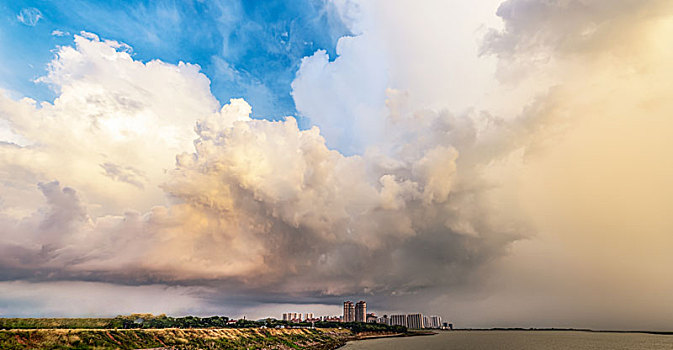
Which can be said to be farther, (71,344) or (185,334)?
(185,334)

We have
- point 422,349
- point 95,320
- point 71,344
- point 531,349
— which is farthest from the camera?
point 531,349

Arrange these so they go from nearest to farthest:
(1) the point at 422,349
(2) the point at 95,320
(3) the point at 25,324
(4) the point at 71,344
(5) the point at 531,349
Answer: (4) the point at 71,344, (3) the point at 25,324, (2) the point at 95,320, (1) the point at 422,349, (5) the point at 531,349

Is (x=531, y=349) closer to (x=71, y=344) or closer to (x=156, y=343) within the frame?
(x=156, y=343)

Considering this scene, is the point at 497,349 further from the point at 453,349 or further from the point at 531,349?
the point at 453,349

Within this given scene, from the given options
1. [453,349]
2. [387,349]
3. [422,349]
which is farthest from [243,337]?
[453,349]

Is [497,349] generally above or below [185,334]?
below

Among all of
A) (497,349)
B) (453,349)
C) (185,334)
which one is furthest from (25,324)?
(497,349)
